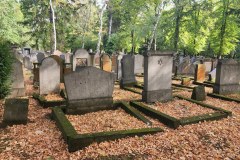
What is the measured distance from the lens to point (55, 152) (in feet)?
15.0

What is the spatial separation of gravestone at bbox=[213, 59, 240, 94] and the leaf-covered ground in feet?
13.4

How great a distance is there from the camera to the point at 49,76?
9648mm

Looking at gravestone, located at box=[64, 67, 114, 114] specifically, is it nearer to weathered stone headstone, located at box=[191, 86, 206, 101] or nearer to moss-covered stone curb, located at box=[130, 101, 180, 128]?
moss-covered stone curb, located at box=[130, 101, 180, 128]

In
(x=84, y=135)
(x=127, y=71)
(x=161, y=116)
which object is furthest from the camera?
(x=127, y=71)

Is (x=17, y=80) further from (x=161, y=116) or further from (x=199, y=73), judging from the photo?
(x=199, y=73)

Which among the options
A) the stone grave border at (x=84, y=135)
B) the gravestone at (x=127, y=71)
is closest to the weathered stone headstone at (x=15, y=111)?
the stone grave border at (x=84, y=135)

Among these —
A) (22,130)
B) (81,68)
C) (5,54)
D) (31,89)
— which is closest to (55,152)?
(22,130)

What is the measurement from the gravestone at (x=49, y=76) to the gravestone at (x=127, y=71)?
11.8 feet

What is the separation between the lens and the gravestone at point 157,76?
324 inches

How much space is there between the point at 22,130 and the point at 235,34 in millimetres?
25294

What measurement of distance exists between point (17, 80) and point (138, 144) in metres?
6.36

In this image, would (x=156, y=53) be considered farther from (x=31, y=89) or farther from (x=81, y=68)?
(x=31, y=89)

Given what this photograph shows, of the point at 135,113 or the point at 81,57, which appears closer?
the point at 135,113

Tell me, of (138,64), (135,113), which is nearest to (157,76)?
(135,113)
